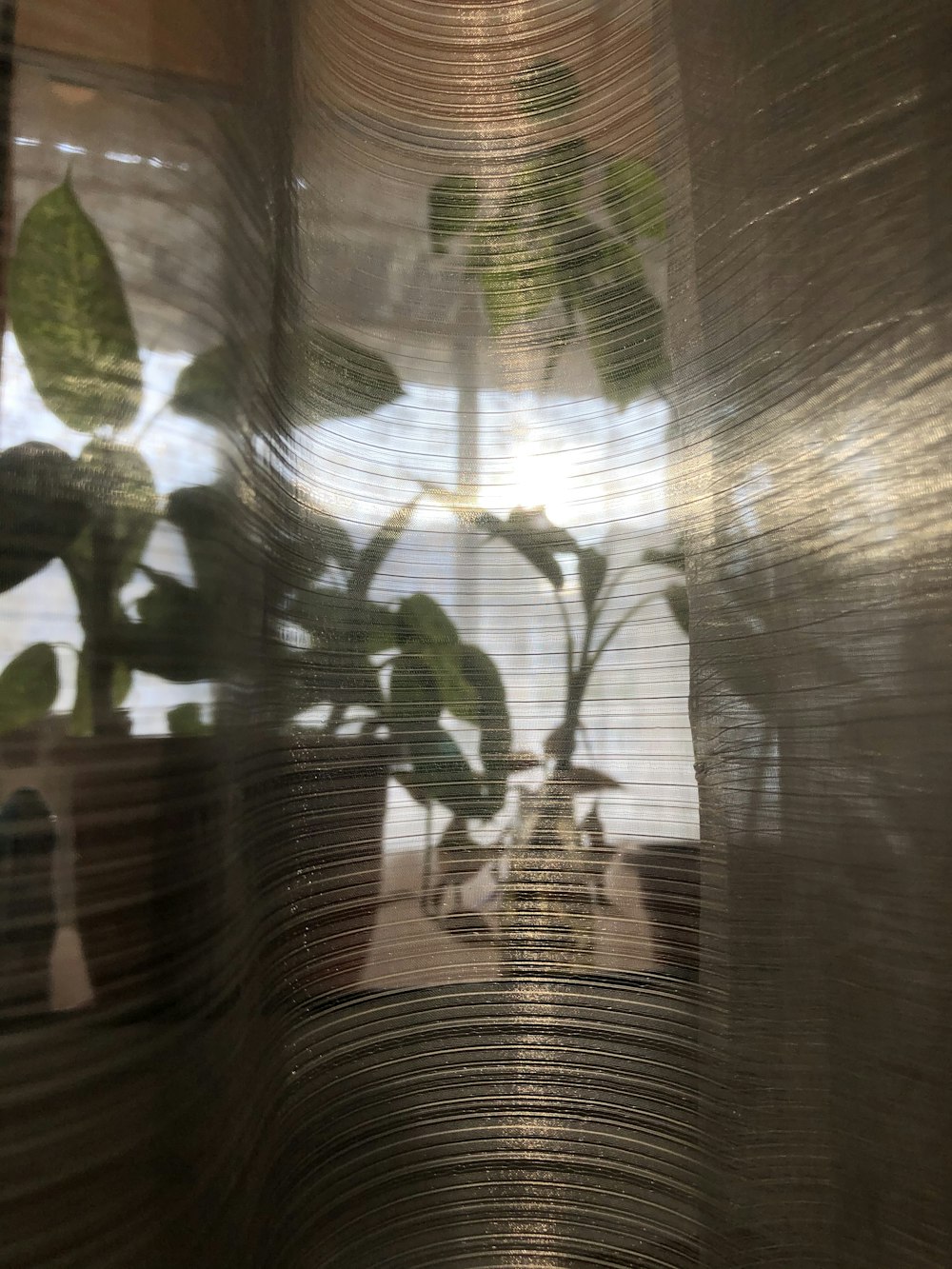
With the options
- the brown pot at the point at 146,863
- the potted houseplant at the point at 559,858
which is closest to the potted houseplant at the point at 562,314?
the potted houseplant at the point at 559,858

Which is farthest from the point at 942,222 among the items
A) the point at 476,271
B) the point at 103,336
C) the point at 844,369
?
the point at 103,336

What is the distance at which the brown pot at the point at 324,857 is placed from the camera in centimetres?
38

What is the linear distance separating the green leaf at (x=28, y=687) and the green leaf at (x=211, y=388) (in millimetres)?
102

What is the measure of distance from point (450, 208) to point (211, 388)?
0.19 meters

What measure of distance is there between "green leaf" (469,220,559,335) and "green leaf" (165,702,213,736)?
25cm

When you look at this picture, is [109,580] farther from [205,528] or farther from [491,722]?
[491,722]

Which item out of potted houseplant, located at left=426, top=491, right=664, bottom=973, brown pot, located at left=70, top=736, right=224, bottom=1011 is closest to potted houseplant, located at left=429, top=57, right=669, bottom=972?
potted houseplant, located at left=426, top=491, right=664, bottom=973

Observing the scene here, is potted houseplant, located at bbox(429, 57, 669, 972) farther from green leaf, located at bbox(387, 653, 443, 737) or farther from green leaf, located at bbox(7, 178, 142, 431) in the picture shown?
green leaf, located at bbox(7, 178, 142, 431)

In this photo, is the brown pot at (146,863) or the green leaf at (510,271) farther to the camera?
the green leaf at (510,271)

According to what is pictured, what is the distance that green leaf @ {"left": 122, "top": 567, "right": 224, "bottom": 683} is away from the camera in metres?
0.30

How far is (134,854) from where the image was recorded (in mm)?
298

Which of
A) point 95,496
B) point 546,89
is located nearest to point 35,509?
point 95,496

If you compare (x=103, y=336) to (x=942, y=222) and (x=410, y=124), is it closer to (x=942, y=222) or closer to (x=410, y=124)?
(x=410, y=124)

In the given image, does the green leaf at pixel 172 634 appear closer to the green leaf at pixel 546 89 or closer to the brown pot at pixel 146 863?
the brown pot at pixel 146 863
